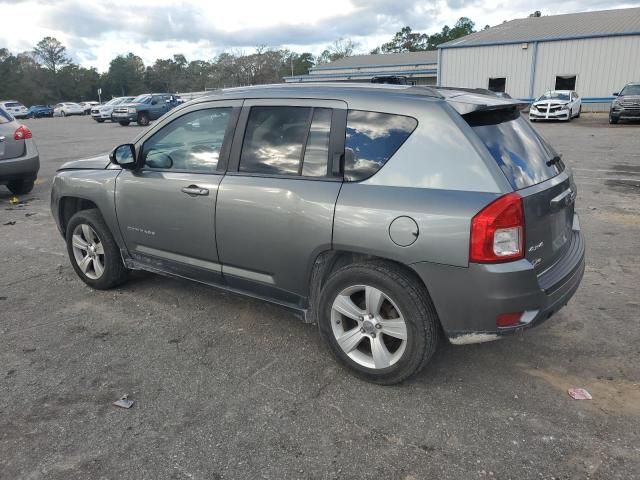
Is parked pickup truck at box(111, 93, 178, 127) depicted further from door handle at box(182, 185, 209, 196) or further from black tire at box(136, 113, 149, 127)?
door handle at box(182, 185, 209, 196)

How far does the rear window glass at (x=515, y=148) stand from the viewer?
2.88 m

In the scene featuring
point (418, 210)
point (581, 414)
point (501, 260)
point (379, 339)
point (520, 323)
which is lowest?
point (581, 414)

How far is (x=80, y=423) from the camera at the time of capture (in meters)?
2.89

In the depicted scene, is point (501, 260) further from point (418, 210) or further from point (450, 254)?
point (418, 210)

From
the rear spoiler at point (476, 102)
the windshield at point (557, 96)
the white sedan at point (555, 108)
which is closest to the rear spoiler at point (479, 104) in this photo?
the rear spoiler at point (476, 102)

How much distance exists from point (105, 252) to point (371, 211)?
108 inches

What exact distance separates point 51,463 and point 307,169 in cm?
215

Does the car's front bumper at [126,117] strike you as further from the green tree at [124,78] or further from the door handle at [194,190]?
the green tree at [124,78]

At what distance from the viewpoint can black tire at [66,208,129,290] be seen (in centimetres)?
453

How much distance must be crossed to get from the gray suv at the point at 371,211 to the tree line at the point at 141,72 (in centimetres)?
8925

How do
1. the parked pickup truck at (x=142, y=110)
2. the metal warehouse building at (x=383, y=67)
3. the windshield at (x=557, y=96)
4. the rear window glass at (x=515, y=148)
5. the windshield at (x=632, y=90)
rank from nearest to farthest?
1. the rear window glass at (x=515, y=148)
2. the windshield at (x=632, y=90)
3. the windshield at (x=557, y=96)
4. the parked pickup truck at (x=142, y=110)
5. the metal warehouse building at (x=383, y=67)

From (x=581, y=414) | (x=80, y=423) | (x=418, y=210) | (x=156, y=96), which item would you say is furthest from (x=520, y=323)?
(x=156, y=96)

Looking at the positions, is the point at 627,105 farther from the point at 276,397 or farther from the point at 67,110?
the point at 67,110

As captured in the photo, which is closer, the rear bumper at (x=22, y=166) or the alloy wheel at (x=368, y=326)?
the alloy wheel at (x=368, y=326)
